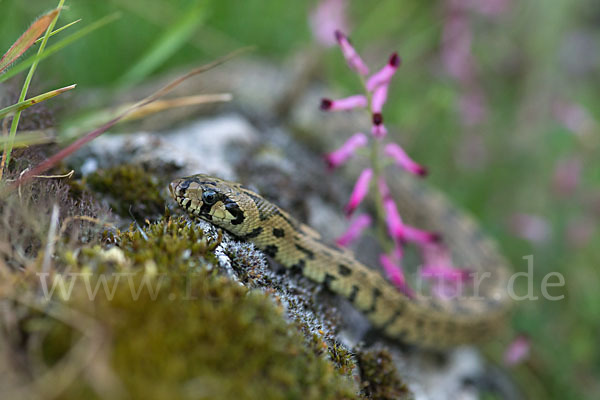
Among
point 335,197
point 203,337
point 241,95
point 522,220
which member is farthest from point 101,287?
point 522,220

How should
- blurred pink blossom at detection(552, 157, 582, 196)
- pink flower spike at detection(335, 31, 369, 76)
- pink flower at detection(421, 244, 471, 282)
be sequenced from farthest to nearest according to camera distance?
blurred pink blossom at detection(552, 157, 582, 196) < pink flower at detection(421, 244, 471, 282) < pink flower spike at detection(335, 31, 369, 76)

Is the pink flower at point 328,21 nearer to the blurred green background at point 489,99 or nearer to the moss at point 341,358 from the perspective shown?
the blurred green background at point 489,99

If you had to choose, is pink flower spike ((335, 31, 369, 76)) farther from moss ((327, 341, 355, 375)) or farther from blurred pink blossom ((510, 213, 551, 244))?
blurred pink blossom ((510, 213, 551, 244))

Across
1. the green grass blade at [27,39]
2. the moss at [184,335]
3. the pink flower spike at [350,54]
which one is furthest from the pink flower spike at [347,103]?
the green grass blade at [27,39]

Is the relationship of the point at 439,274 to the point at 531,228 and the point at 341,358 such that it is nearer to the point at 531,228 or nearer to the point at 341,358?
the point at 341,358

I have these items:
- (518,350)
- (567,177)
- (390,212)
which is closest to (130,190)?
(390,212)

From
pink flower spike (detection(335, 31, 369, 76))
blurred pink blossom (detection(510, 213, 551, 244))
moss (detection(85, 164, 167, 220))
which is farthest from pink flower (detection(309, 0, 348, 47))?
moss (detection(85, 164, 167, 220))

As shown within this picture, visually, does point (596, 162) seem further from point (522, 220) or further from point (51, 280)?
point (51, 280)
